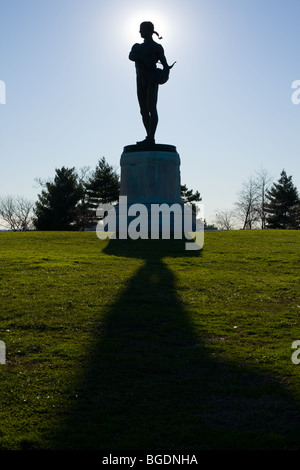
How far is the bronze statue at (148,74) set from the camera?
68.1 feet

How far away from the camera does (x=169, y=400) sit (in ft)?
17.8

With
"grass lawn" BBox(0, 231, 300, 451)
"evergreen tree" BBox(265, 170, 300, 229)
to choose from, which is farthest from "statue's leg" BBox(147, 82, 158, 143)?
"evergreen tree" BBox(265, 170, 300, 229)

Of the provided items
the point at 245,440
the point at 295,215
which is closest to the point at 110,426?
the point at 245,440

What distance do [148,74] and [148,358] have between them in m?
16.8

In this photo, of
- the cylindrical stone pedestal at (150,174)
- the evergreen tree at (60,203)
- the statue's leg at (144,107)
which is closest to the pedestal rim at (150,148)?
the cylindrical stone pedestal at (150,174)

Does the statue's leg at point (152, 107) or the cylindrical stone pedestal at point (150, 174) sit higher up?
the statue's leg at point (152, 107)

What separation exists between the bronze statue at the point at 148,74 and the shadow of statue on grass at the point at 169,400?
15.1 m

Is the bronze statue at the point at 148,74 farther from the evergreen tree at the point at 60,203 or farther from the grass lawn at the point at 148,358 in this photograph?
the evergreen tree at the point at 60,203

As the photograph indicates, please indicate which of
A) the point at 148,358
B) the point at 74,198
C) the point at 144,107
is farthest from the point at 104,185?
the point at 148,358

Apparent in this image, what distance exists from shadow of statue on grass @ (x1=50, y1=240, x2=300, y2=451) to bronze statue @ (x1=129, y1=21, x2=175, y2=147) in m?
15.1

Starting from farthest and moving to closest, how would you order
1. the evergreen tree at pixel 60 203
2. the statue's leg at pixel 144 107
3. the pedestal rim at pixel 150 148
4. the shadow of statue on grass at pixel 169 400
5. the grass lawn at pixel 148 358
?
the evergreen tree at pixel 60 203
the statue's leg at pixel 144 107
the pedestal rim at pixel 150 148
the grass lawn at pixel 148 358
the shadow of statue on grass at pixel 169 400

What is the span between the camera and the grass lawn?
4836 mm
